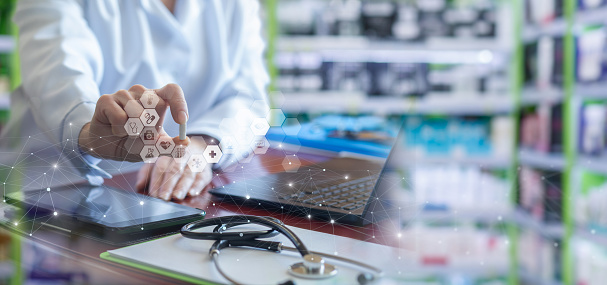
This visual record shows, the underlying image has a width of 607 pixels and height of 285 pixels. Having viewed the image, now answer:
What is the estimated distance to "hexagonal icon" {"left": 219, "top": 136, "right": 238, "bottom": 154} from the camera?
0.70m

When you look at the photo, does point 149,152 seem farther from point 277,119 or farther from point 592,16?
point 592,16

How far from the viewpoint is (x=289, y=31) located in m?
2.62

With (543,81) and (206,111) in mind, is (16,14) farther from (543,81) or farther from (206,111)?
(543,81)

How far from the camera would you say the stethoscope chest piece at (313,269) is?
34 cm

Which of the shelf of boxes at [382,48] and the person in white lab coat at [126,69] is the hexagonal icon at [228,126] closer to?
the person in white lab coat at [126,69]

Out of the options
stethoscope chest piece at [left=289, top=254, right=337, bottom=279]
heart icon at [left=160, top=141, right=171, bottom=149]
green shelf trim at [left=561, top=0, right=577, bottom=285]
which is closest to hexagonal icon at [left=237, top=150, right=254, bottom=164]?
heart icon at [left=160, top=141, right=171, bottom=149]

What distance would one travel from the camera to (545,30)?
252 cm

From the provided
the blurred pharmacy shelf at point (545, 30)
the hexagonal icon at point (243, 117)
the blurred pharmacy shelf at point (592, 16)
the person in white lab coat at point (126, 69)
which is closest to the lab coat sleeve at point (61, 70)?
the person in white lab coat at point (126, 69)

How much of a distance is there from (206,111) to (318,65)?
1.64 m

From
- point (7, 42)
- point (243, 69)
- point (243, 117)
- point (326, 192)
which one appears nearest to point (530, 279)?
point (243, 69)

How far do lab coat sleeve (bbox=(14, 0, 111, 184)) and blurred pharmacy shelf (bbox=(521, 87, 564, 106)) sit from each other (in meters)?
2.09

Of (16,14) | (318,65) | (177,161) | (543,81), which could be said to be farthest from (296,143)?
(543,81)

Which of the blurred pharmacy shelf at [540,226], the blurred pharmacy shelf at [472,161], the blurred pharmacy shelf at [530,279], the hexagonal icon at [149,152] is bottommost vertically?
the blurred pharmacy shelf at [530,279]

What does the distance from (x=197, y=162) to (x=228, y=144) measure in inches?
3.1
